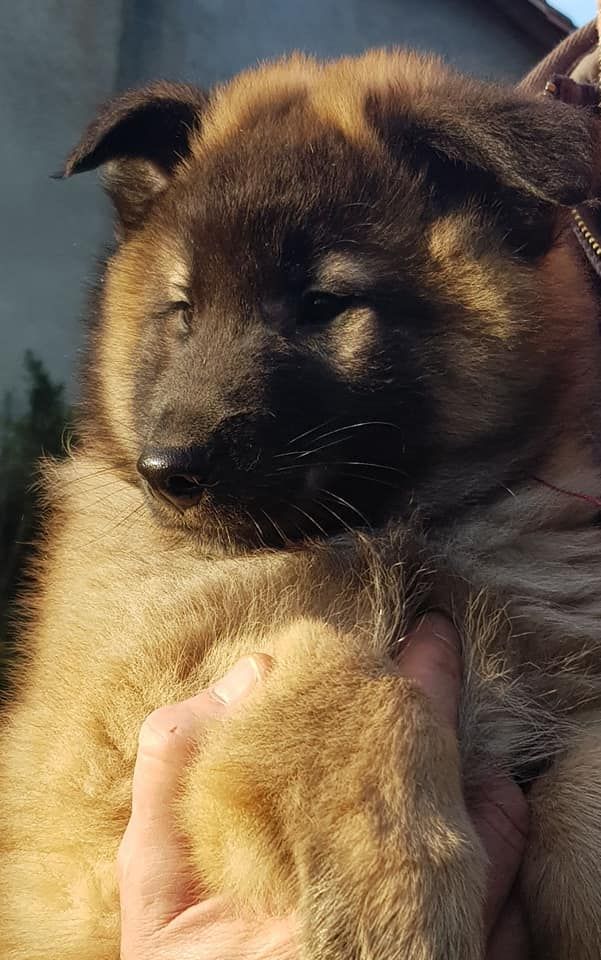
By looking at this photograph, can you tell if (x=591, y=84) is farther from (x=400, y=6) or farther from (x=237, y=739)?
(x=400, y=6)

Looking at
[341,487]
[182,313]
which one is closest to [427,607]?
[341,487]

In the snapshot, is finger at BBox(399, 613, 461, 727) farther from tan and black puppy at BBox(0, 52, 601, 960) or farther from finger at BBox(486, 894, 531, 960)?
finger at BBox(486, 894, 531, 960)

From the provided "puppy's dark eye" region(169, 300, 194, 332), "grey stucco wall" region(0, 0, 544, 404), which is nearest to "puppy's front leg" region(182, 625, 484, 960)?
"puppy's dark eye" region(169, 300, 194, 332)

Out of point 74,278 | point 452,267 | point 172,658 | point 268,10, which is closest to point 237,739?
point 172,658

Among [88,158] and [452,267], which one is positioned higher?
[88,158]

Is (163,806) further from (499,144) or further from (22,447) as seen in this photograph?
(22,447)

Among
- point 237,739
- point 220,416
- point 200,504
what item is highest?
point 220,416

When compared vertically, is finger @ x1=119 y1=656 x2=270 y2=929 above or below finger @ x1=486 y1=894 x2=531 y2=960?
above
